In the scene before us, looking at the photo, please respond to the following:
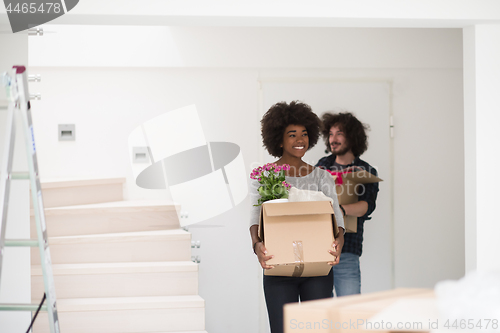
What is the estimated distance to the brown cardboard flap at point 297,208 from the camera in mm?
1870

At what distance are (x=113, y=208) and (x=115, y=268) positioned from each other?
0.48m

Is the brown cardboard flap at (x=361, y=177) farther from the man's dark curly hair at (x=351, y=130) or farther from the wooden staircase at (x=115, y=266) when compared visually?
the wooden staircase at (x=115, y=266)

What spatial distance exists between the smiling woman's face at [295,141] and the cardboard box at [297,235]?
311 millimetres

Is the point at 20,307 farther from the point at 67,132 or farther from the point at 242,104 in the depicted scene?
the point at 242,104

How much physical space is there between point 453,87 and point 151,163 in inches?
92.8

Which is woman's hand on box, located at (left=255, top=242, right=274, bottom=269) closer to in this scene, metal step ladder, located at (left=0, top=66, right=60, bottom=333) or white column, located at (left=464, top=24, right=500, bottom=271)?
metal step ladder, located at (left=0, top=66, right=60, bottom=333)

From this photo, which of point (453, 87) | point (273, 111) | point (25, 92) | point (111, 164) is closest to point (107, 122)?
point (111, 164)

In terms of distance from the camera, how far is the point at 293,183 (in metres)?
2.08

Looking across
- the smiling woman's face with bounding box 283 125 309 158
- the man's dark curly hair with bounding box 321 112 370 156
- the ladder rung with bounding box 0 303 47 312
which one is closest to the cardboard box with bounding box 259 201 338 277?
the smiling woman's face with bounding box 283 125 309 158

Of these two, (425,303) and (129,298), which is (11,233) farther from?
(425,303)

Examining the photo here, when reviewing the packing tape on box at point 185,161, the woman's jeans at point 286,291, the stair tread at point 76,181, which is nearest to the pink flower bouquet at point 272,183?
the woman's jeans at point 286,291

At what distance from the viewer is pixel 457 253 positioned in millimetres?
3572

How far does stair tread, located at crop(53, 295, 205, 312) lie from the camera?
2410 millimetres

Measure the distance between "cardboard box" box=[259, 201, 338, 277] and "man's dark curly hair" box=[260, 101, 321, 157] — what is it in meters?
0.45
